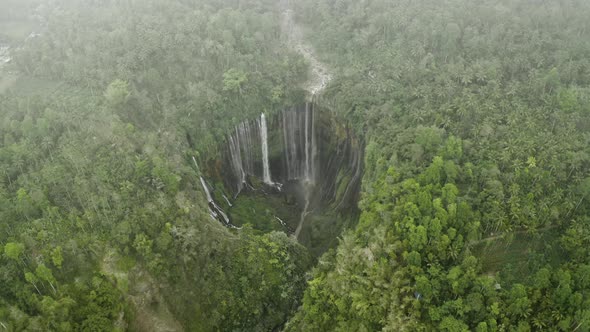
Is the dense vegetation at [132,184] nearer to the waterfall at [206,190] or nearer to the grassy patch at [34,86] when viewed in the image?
the grassy patch at [34,86]

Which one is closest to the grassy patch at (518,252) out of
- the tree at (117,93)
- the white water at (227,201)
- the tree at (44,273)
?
the white water at (227,201)

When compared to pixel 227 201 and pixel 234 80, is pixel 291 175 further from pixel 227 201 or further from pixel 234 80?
pixel 234 80

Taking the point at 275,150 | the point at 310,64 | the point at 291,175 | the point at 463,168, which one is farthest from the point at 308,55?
the point at 463,168

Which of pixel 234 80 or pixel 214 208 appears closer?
pixel 214 208

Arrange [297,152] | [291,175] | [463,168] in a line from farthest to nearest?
[291,175] < [297,152] < [463,168]

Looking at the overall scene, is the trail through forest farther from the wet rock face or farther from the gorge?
the wet rock face

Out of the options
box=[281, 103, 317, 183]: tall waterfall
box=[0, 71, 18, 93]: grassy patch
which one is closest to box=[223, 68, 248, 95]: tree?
box=[281, 103, 317, 183]: tall waterfall

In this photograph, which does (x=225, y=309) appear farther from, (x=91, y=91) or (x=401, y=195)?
(x=91, y=91)
